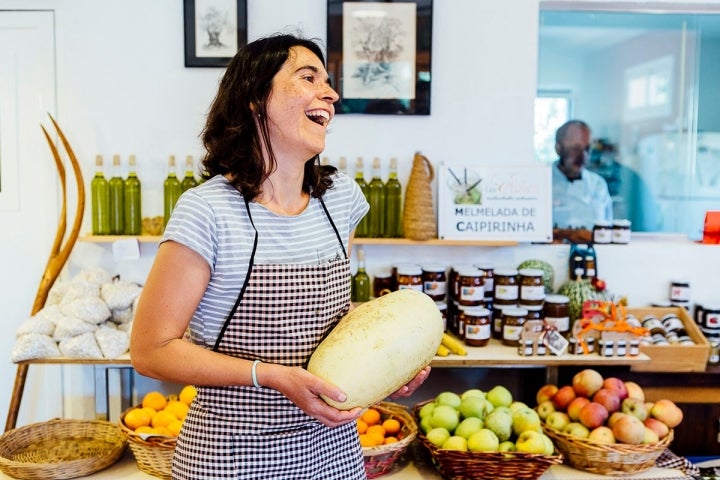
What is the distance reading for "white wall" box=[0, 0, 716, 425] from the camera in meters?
3.06

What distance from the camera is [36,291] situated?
316 centimetres

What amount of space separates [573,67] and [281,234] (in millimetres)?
3449

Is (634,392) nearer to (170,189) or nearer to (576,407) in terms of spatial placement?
(576,407)

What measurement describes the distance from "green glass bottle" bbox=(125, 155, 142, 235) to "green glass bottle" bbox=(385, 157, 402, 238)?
100 centimetres

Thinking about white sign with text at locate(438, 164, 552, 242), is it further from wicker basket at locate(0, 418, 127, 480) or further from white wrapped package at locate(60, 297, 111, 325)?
wicker basket at locate(0, 418, 127, 480)

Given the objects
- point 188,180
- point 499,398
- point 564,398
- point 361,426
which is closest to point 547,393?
point 564,398

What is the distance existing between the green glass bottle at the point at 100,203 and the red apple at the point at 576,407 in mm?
1876

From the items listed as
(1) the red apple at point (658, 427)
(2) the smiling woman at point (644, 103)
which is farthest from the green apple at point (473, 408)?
(2) the smiling woman at point (644, 103)

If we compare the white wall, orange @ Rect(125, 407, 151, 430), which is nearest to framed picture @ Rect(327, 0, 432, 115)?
the white wall

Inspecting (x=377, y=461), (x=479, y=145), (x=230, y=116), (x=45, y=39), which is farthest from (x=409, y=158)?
(x=230, y=116)

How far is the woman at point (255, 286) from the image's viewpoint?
4.36ft

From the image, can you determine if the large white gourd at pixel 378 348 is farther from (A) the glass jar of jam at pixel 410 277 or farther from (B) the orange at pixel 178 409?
(A) the glass jar of jam at pixel 410 277

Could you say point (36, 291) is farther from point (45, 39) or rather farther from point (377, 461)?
point (377, 461)

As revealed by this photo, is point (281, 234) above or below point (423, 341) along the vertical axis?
above
